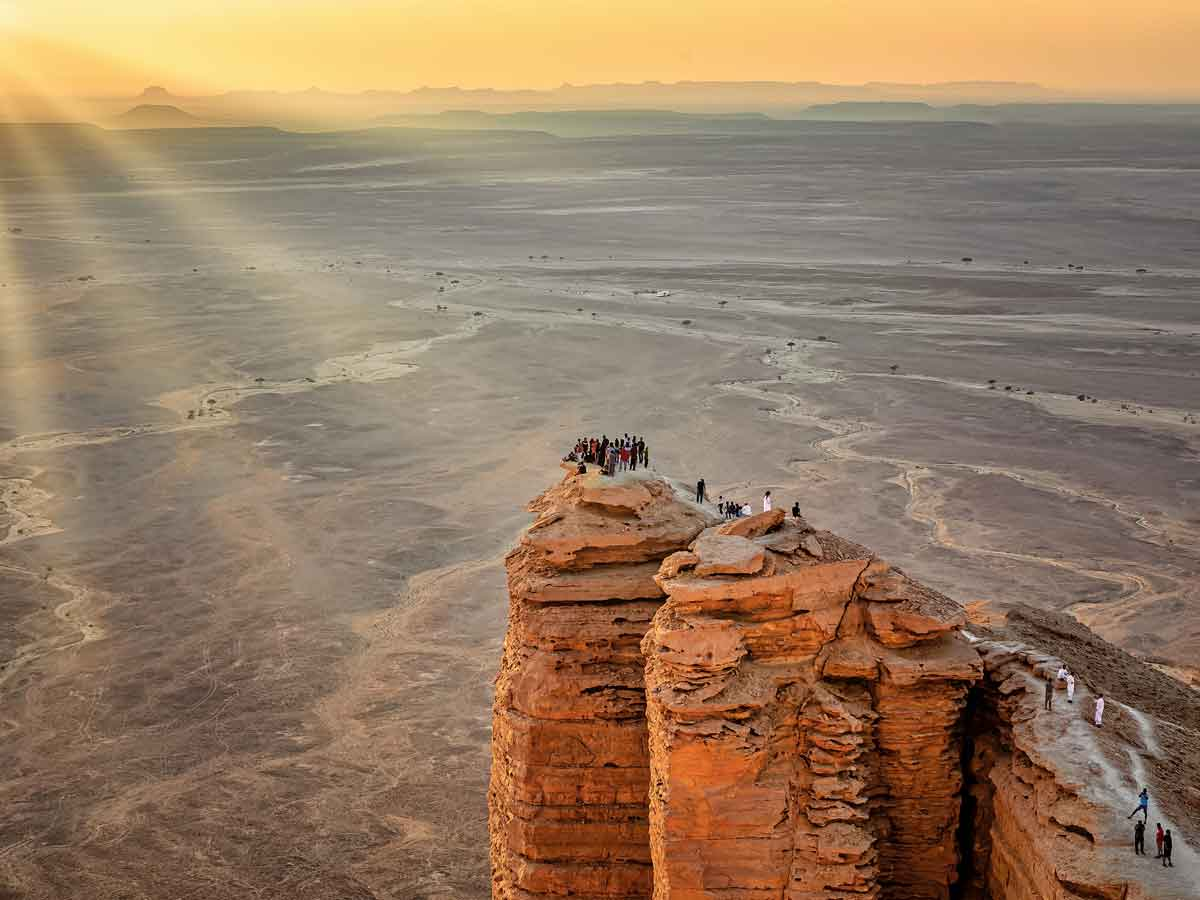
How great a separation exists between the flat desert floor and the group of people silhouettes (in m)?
9.64

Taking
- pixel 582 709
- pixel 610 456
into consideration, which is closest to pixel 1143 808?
pixel 582 709

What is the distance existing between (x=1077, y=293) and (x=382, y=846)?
77164mm

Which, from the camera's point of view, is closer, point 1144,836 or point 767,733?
point 1144,836

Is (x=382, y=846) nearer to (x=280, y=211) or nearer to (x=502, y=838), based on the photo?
(x=502, y=838)

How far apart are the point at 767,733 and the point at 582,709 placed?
312cm

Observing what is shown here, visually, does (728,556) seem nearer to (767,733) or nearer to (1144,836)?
(767,733)

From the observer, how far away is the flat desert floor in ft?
95.6

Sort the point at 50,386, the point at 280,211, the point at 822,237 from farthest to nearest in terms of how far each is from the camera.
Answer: the point at 280,211, the point at 822,237, the point at 50,386

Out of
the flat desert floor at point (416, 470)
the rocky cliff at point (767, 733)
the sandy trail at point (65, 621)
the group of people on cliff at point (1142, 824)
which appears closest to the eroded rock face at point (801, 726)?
the rocky cliff at point (767, 733)

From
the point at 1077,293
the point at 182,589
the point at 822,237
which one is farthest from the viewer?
the point at 822,237

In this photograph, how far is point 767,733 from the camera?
1286 cm

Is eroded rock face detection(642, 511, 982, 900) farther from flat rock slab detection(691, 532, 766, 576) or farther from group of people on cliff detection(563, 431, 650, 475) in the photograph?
group of people on cliff detection(563, 431, 650, 475)

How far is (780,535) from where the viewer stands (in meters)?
14.8

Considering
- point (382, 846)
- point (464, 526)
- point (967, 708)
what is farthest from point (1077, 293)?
point (967, 708)
